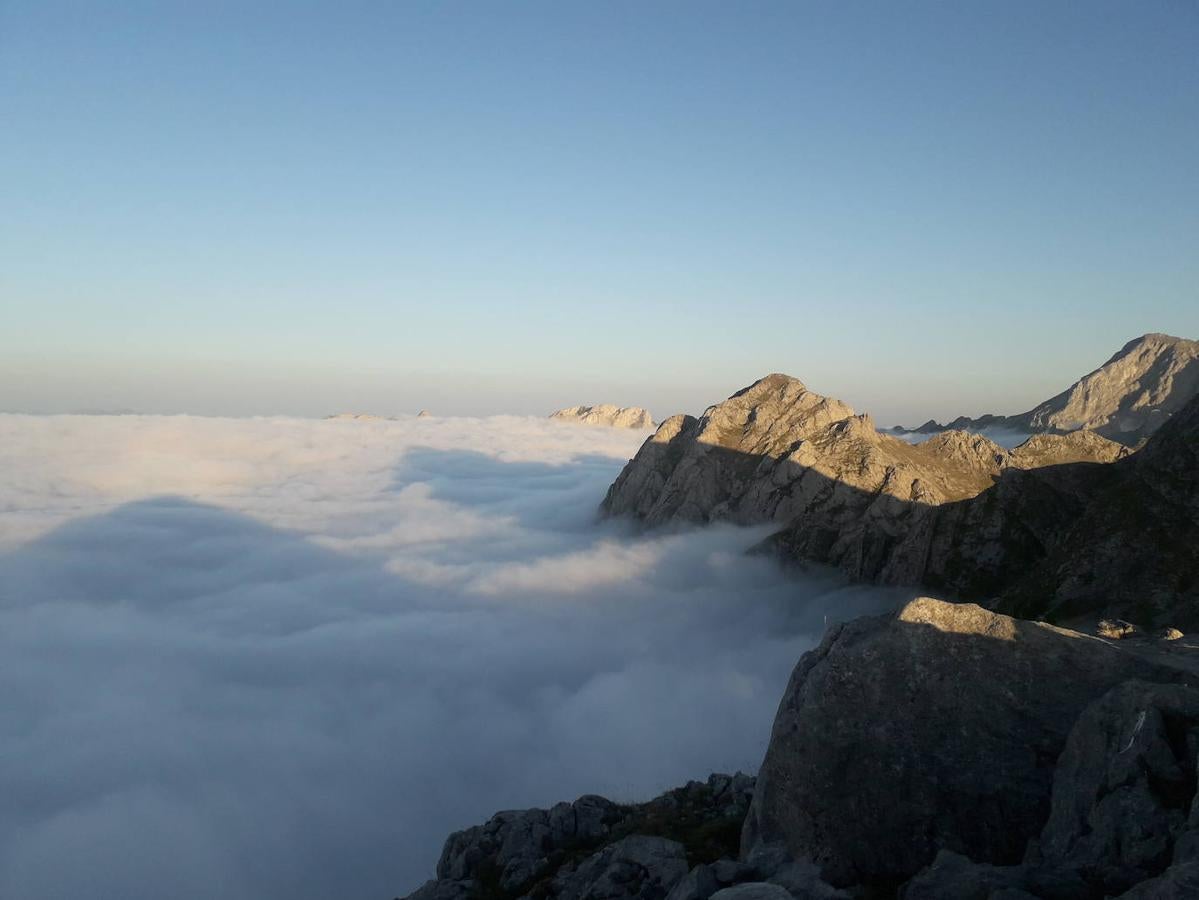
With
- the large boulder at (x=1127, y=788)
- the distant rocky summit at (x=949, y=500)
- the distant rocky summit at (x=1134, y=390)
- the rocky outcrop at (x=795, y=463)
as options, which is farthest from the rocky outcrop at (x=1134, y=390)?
the large boulder at (x=1127, y=788)

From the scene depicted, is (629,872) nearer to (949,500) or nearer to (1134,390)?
(949,500)

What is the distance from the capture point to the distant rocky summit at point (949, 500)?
41.6 meters

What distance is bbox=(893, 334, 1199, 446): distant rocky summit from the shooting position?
171m

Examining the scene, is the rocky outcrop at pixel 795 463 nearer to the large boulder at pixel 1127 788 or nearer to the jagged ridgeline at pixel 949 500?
the jagged ridgeline at pixel 949 500

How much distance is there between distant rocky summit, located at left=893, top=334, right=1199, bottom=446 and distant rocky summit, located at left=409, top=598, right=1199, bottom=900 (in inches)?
7413

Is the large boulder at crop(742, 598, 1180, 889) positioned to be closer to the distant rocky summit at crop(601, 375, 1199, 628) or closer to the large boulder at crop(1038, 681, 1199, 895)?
the large boulder at crop(1038, 681, 1199, 895)

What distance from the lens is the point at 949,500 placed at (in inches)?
2847

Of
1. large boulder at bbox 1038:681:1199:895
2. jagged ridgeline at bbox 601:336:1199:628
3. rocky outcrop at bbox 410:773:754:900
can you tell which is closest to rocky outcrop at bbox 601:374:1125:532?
jagged ridgeline at bbox 601:336:1199:628

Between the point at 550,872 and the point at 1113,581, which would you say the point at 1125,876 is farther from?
the point at 1113,581

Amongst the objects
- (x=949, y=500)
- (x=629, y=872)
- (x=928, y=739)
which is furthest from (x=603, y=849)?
(x=949, y=500)

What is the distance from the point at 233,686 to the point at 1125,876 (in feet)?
332

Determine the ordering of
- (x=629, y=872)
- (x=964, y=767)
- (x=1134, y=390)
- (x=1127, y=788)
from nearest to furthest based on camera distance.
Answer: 1. (x=1127, y=788)
2. (x=964, y=767)
3. (x=629, y=872)
4. (x=1134, y=390)

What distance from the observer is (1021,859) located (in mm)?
15383

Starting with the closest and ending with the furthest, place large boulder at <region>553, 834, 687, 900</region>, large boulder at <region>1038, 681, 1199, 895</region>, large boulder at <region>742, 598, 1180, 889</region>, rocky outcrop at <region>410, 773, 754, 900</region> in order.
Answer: large boulder at <region>1038, 681, 1199, 895</region>
large boulder at <region>742, 598, 1180, 889</region>
large boulder at <region>553, 834, 687, 900</region>
rocky outcrop at <region>410, 773, 754, 900</region>
